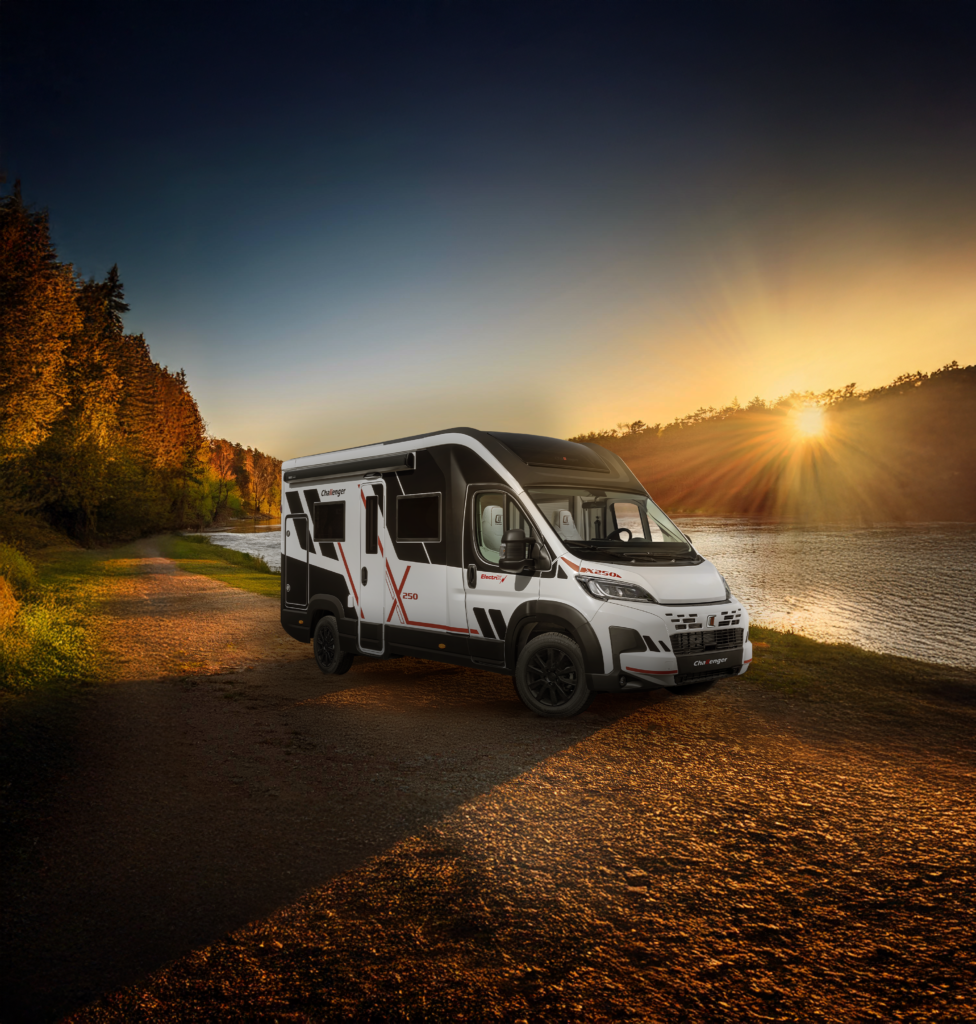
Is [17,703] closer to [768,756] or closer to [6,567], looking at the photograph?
[768,756]

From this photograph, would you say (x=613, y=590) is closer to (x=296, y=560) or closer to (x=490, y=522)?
(x=490, y=522)

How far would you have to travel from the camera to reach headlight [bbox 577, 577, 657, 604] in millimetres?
6684

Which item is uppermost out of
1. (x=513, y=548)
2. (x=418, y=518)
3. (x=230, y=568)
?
(x=418, y=518)

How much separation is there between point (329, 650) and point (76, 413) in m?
32.9

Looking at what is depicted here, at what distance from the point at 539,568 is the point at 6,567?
15050mm

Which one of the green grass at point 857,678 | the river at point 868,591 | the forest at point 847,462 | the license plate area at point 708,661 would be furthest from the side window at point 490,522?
the forest at point 847,462

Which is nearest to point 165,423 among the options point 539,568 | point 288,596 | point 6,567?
point 6,567

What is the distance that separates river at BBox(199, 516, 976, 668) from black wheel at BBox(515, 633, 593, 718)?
11154 mm

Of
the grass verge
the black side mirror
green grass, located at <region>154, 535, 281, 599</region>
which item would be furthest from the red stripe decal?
green grass, located at <region>154, 535, 281, 599</region>

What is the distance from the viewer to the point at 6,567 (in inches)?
645

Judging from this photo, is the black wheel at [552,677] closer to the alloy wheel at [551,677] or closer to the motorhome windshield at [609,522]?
the alloy wheel at [551,677]

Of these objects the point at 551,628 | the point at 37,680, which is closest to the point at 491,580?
the point at 551,628

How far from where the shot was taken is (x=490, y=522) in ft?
25.7

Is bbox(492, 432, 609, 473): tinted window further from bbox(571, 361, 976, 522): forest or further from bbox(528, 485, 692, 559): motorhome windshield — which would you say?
bbox(571, 361, 976, 522): forest
